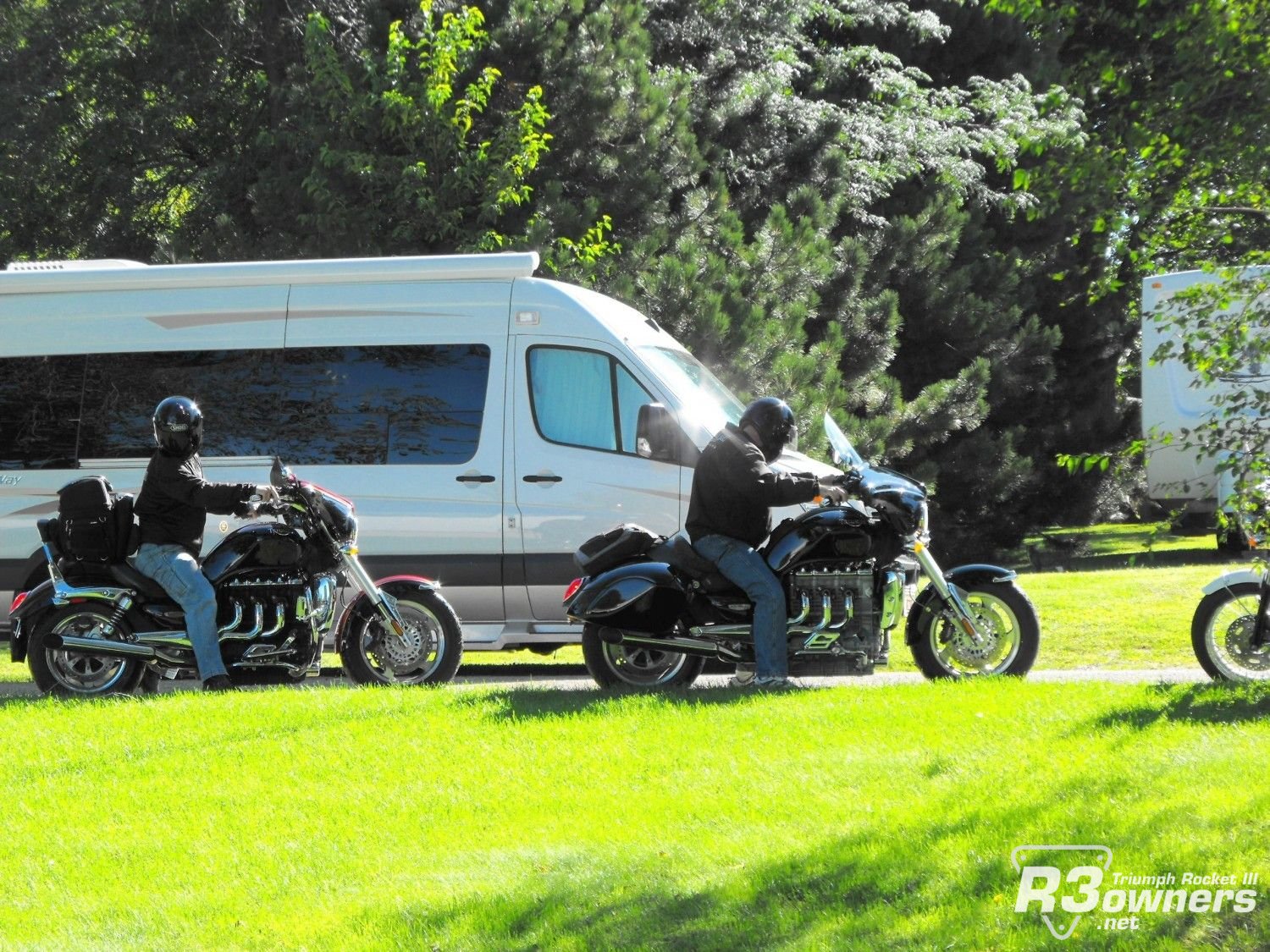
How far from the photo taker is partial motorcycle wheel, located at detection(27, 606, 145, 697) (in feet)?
30.3

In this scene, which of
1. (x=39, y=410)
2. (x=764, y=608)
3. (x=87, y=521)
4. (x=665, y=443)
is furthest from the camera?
(x=39, y=410)

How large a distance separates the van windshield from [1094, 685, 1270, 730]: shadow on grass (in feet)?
11.3

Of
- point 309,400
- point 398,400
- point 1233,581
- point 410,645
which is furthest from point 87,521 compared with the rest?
point 1233,581

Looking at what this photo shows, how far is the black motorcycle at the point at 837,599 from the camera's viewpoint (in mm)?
8531

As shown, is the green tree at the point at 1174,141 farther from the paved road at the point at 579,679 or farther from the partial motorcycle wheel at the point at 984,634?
the paved road at the point at 579,679

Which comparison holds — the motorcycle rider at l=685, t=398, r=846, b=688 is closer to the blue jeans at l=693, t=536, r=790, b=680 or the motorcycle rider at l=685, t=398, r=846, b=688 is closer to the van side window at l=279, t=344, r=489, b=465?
the blue jeans at l=693, t=536, r=790, b=680

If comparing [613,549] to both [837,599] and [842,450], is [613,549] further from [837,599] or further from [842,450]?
[842,450]

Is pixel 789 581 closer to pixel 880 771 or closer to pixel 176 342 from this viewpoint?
pixel 880 771

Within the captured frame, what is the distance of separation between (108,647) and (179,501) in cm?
94

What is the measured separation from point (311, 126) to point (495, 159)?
6.18 ft

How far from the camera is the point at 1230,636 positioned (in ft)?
27.9

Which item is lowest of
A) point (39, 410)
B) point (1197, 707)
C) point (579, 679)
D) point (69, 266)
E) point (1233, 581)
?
point (579, 679)

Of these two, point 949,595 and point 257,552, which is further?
point 257,552
